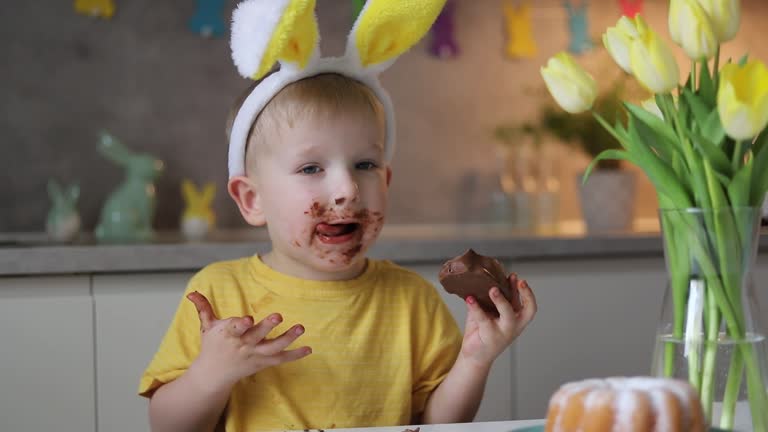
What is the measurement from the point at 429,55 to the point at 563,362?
1048 millimetres

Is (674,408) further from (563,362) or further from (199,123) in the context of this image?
(199,123)

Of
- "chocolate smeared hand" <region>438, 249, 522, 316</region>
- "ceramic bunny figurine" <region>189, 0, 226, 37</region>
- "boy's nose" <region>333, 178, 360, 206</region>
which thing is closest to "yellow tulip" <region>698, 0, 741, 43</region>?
"chocolate smeared hand" <region>438, 249, 522, 316</region>

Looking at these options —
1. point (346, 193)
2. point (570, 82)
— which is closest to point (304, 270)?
point (346, 193)

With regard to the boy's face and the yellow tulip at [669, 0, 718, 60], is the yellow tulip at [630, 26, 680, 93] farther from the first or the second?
the boy's face

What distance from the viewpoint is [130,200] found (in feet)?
7.88

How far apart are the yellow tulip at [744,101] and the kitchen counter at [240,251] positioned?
4.51 ft

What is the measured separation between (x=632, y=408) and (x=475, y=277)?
0.34m

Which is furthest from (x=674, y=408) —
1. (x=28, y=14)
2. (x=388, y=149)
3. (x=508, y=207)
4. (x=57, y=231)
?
(x=28, y=14)

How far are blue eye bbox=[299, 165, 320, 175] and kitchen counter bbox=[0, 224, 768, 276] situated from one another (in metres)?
0.82

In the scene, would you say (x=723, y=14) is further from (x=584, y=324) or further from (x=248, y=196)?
(x=584, y=324)

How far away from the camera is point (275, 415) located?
121 cm

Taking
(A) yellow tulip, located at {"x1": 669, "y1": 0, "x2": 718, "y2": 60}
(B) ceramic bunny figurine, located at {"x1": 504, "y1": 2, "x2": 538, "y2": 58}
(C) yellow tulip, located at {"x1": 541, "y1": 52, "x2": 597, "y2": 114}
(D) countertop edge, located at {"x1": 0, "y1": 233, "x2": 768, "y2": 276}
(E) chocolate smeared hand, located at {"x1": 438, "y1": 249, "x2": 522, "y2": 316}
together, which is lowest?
(E) chocolate smeared hand, located at {"x1": 438, "y1": 249, "x2": 522, "y2": 316}

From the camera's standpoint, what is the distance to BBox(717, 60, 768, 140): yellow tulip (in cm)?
70

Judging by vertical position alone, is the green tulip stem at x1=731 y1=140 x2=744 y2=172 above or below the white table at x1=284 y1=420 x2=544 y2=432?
above
